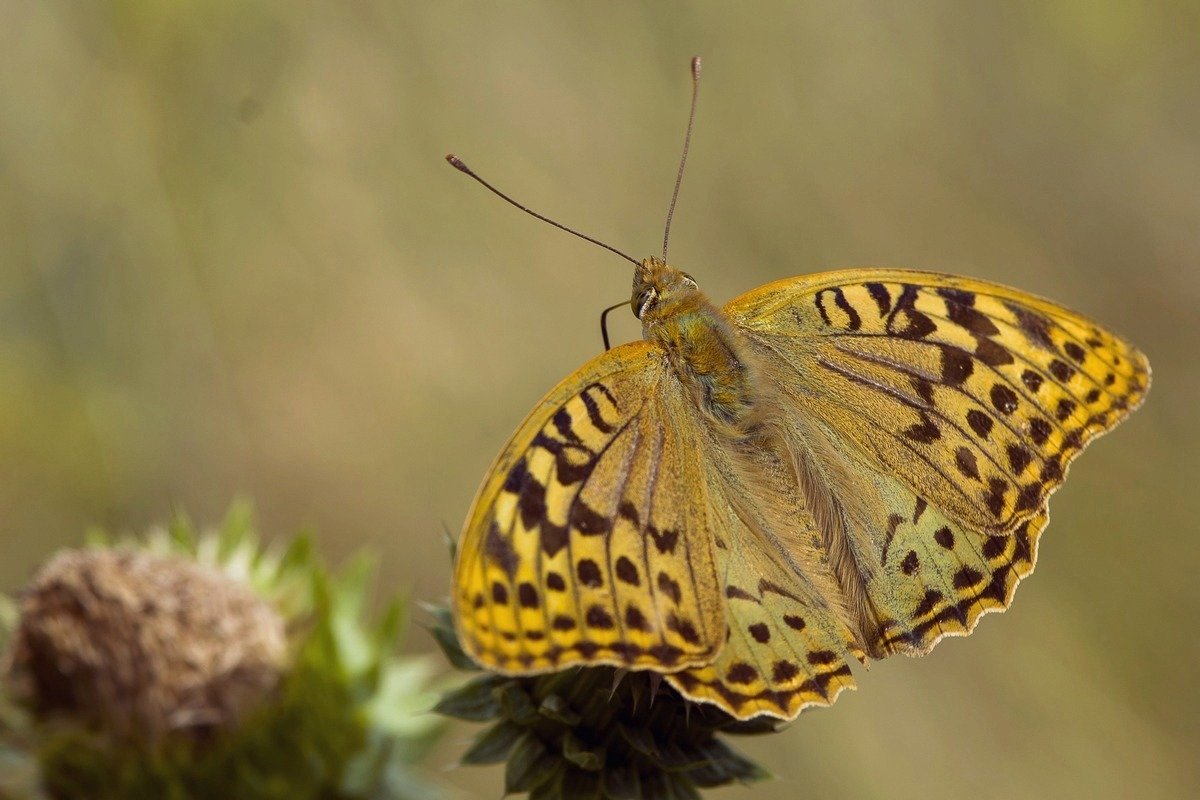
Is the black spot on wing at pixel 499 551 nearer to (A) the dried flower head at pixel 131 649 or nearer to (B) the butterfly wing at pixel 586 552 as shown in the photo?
(B) the butterfly wing at pixel 586 552

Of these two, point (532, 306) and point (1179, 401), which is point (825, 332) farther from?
point (1179, 401)

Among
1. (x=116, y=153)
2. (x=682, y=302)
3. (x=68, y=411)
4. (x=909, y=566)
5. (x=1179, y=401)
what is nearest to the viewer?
(x=909, y=566)

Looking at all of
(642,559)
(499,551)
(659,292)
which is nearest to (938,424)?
(659,292)

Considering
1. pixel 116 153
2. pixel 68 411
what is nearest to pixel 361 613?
pixel 68 411

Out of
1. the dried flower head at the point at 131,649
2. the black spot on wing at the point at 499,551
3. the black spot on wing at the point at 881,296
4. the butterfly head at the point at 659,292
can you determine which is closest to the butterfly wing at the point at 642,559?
the black spot on wing at the point at 499,551

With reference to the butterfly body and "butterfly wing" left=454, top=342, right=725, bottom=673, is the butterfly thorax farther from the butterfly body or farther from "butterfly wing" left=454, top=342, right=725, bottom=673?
"butterfly wing" left=454, top=342, right=725, bottom=673

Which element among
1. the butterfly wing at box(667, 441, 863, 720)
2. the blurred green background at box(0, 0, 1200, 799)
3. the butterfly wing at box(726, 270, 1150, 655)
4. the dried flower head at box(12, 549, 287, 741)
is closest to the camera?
the butterfly wing at box(667, 441, 863, 720)

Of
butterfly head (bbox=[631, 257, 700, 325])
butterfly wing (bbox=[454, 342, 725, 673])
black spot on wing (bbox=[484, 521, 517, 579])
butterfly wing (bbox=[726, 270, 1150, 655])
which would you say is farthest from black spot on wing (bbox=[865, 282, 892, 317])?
black spot on wing (bbox=[484, 521, 517, 579])
